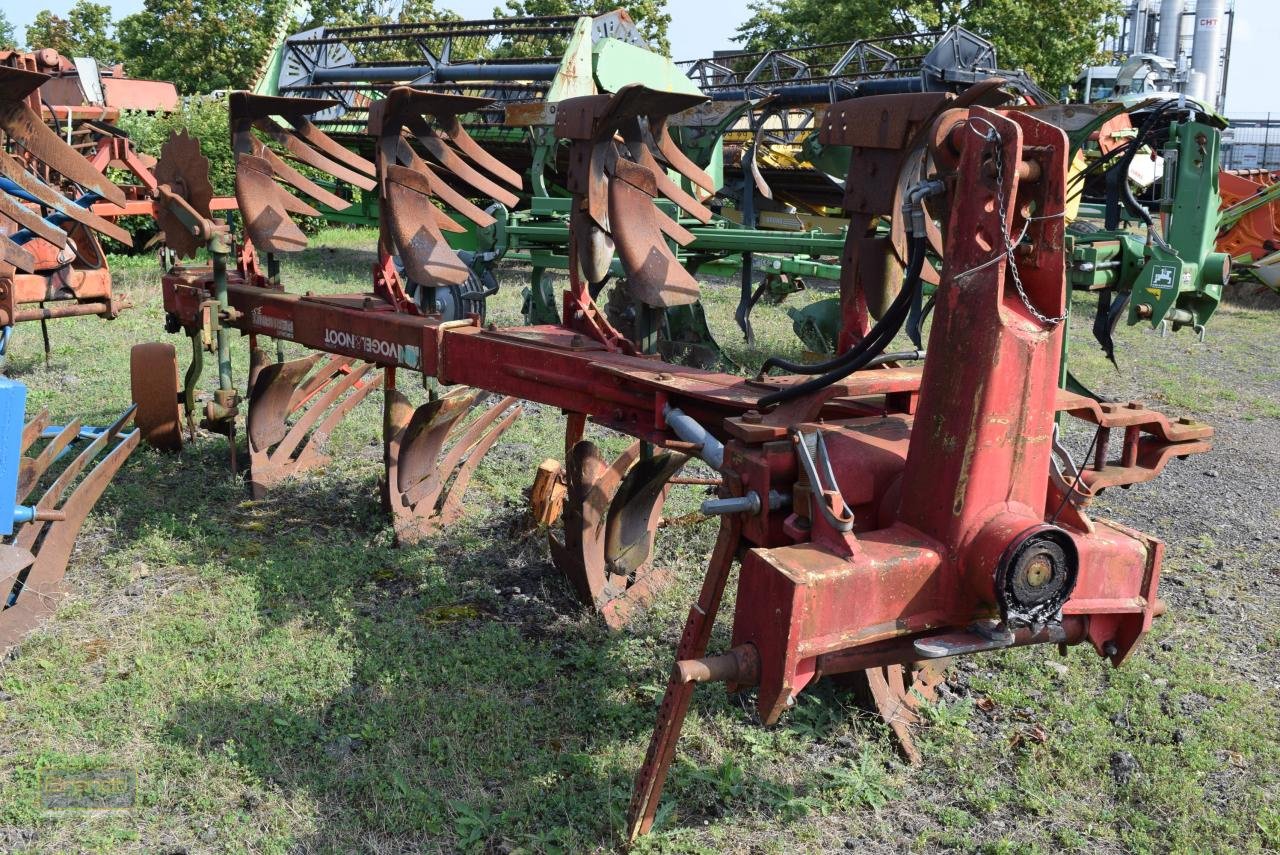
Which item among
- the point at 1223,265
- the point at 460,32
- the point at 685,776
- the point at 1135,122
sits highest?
the point at 460,32

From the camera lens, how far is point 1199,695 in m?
3.58

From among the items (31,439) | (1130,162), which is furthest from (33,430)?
(1130,162)

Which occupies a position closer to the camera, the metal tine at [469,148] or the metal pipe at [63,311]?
the metal tine at [469,148]

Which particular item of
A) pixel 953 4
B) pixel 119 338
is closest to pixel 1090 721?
pixel 119 338

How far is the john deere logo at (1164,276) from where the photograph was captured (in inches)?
253

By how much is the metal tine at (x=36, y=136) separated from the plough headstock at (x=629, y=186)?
5.01 feet

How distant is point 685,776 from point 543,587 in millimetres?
1418

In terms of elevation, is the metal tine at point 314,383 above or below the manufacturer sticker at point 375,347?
below

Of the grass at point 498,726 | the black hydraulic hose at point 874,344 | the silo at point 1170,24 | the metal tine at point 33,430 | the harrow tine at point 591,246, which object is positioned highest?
the silo at point 1170,24

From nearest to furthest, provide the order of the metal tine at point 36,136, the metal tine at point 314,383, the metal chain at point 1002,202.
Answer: the metal chain at point 1002,202 < the metal tine at point 36,136 < the metal tine at point 314,383

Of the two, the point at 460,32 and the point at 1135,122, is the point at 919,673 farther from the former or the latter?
the point at 460,32

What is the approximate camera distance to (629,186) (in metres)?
3.58

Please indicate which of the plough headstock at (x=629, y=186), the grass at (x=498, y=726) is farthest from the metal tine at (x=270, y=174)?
the plough headstock at (x=629, y=186)

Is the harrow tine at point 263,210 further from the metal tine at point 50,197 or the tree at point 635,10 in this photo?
the tree at point 635,10
